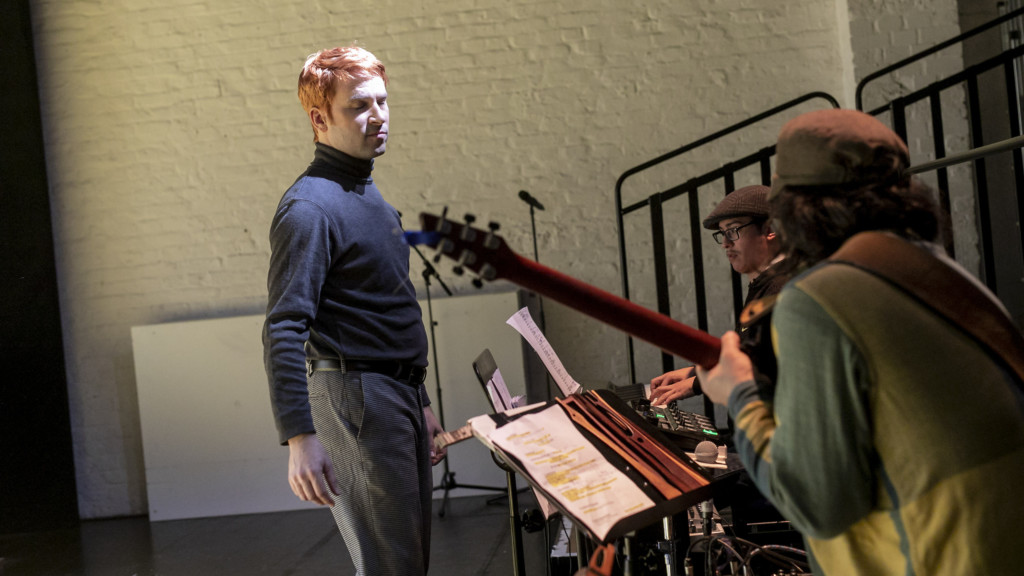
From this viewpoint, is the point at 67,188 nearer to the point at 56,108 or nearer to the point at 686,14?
the point at 56,108

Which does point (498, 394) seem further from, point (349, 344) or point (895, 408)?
point (895, 408)

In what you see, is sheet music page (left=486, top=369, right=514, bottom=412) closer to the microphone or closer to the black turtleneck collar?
the black turtleneck collar

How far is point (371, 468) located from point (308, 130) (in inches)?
146

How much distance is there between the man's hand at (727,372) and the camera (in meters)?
1.09

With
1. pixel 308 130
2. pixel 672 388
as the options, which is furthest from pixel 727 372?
pixel 308 130

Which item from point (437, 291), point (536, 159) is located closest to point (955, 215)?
point (536, 159)

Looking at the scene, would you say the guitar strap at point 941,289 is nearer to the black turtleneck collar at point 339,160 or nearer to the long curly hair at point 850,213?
the long curly hair at point 850,213

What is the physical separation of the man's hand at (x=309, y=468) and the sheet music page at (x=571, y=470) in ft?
1.54

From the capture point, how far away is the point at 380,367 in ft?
5.99

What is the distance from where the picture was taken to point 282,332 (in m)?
1.70

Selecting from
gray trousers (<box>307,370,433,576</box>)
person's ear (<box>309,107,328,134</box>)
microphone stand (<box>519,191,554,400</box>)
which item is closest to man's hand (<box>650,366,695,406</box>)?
gray trousers (<box>307,370,433,576</box>)

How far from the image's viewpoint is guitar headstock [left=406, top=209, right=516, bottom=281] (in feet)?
3.74

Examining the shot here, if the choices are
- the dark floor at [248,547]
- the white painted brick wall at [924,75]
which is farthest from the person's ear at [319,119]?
the white painted brick wall at [924,75]

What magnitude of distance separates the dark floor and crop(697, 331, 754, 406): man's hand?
2389mm
